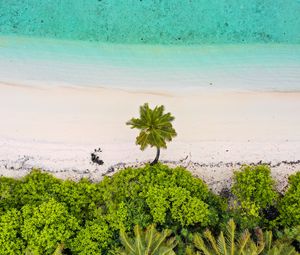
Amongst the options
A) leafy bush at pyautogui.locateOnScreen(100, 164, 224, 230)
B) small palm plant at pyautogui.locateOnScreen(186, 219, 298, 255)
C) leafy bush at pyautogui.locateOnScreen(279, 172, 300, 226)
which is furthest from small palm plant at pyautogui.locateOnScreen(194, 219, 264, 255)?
leafy bush at pyautogui.locateOnScreen(279, 172, 300, 226)

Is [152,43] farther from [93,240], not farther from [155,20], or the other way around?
[93,240]

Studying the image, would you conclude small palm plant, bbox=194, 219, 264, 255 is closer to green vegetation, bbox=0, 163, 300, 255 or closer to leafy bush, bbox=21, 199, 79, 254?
green vegetation, bbox=0, 163, 300, 255

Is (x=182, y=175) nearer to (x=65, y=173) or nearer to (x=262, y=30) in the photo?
(x=65, y=173)

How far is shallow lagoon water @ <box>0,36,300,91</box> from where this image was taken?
733 inches

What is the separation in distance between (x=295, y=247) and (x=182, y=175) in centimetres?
460

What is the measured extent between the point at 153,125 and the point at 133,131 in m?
2.54

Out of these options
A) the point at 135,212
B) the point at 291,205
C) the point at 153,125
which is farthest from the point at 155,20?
the point at 291,205

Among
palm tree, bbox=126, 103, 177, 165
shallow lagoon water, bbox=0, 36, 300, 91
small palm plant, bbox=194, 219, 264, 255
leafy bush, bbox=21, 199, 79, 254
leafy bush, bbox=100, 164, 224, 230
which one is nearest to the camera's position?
small palm plant, bbox=194, 219, 264, 255

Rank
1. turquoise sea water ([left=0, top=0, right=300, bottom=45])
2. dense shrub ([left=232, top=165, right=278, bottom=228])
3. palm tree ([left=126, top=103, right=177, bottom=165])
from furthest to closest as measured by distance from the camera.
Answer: turquoise sea water ([left=0, top=0, right=300, bottom=45])
dense shrub ([left=232, top=165, right=278, bottom=228])
palm tree ([left=126, top=103, right=177, bottom=165])

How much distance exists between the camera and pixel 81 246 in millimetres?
15867

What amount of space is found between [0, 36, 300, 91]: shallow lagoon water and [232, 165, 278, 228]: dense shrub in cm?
389

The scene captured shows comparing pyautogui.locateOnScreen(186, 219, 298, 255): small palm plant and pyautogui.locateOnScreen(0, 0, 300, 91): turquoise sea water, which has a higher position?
pyautogui.locateOnScreen(0, 0, 300, 91): turquoise sea water

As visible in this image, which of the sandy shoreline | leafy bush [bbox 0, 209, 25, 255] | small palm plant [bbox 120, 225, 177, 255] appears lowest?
leafy bush [bbox 0, 209, 25, 255]

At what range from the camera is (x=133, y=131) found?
1817 cm
